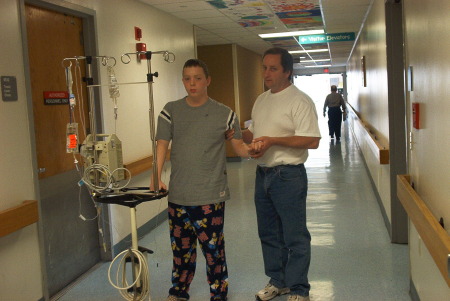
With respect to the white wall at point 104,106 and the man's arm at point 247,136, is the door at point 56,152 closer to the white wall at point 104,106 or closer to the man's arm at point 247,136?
the white wall at point 104,106

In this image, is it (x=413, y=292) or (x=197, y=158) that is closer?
(x=197, y=158)

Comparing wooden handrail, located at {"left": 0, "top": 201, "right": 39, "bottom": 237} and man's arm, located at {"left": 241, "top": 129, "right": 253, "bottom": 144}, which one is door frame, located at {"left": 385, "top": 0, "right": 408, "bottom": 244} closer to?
man's arm, located at {"left": 241, "top": 129, "right": 253, "bottom": 144}

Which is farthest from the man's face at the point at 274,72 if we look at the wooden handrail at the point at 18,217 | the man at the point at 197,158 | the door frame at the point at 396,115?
the door frame at the point at 396,115

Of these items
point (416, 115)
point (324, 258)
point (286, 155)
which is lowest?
point (324, 258)

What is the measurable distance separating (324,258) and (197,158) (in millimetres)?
1823

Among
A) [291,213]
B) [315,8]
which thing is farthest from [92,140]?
[315,8]

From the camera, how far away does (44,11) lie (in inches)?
155

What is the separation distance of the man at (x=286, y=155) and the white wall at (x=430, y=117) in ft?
2.15

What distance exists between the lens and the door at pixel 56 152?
149 inches

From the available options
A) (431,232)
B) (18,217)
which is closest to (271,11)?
(18,217)

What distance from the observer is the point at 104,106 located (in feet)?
15.6

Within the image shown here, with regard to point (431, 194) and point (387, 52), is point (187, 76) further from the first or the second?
point (387, 52)

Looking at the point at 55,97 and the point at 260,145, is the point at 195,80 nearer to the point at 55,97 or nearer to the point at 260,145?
the point at 260,145

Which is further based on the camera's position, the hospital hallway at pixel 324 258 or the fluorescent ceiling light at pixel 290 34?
the fluorescent ceiling light at pixel 290 34
